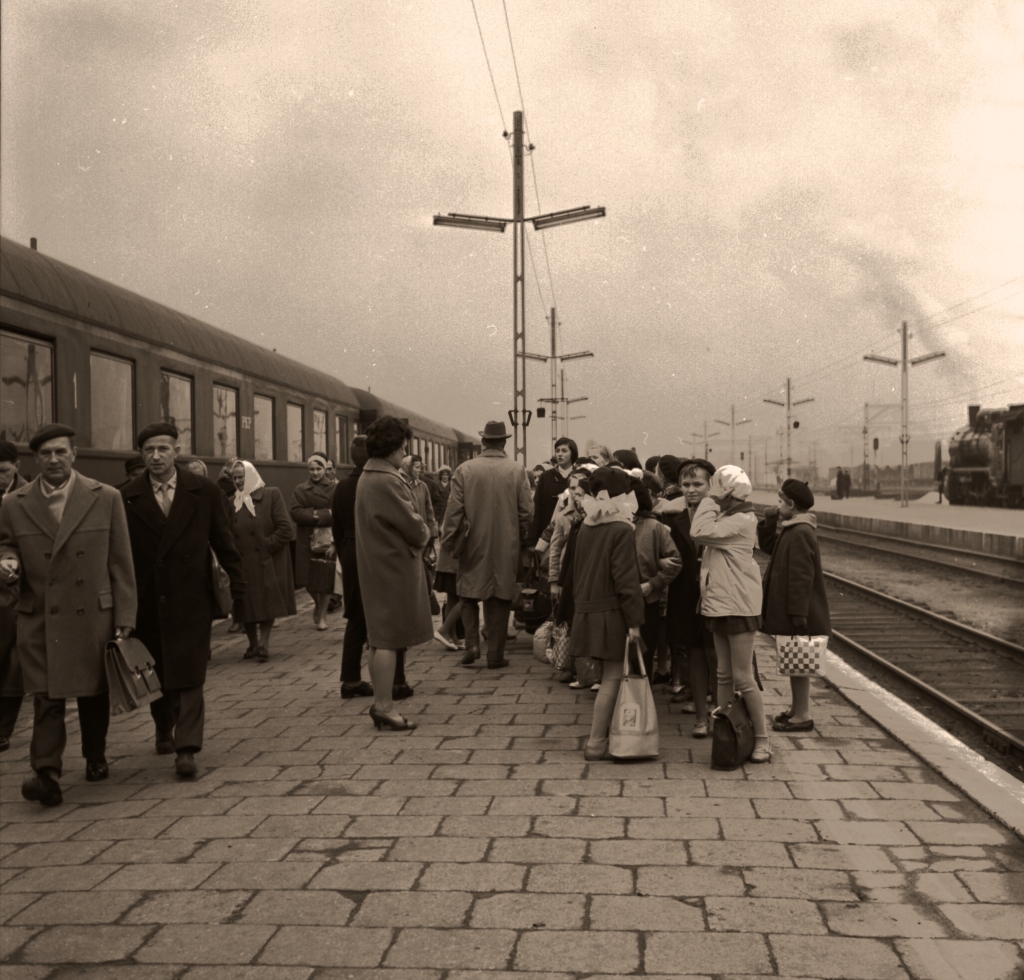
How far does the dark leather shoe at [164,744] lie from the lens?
619 centimetres

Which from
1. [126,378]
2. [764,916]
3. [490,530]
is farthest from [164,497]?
[126,378]

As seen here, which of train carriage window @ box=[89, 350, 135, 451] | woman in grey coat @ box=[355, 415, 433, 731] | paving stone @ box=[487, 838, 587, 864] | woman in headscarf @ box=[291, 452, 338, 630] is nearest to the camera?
paving stone @ box=[487, 838, 587, 864]

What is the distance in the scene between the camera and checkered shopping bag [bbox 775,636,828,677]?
645 cm

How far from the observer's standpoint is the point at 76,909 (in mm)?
3887

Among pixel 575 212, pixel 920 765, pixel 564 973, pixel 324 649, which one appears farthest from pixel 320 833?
pixel 575 212

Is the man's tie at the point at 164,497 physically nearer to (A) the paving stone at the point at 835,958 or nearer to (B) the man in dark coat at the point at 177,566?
(B) the man in dark coat at the point at 177,566

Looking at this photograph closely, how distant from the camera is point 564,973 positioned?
10.8 feet

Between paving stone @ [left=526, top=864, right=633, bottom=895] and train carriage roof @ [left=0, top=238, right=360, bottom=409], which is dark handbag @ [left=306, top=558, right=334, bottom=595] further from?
paving stone @ [left=526, top=864, right=633, bottom=895]

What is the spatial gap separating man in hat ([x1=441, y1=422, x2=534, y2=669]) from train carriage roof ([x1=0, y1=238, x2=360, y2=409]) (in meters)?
3.37

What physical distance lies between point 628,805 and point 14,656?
11.1ft

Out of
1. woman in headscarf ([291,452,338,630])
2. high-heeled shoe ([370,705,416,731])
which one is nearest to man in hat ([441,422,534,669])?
high-heeled shoe ([370,705,416,731])

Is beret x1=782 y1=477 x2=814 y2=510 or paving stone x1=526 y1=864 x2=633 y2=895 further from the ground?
beret x1=782 y1=477 x2=814 y2=510

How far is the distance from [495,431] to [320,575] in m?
2.79

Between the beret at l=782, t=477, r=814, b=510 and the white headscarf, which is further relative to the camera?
the white headscarf
